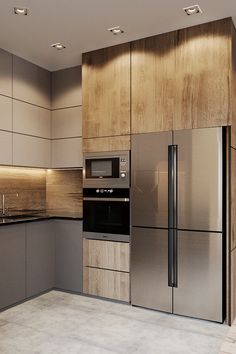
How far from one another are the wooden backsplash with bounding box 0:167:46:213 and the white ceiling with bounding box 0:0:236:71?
59.0 inches

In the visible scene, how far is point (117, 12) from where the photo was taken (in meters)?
2.80

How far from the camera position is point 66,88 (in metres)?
4.11

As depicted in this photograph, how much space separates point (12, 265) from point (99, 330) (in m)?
1.14

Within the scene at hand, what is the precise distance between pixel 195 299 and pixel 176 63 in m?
2.29

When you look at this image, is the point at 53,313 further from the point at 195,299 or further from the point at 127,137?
the point at 127,137

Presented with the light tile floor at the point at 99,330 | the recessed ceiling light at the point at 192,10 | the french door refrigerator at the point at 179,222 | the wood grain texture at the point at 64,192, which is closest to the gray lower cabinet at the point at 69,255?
the light tile floor at the point at 99,330

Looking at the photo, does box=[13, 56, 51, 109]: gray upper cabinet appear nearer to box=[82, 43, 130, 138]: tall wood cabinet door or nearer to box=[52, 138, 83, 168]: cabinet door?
box=[52, 138, 83, 168]: cabinet door

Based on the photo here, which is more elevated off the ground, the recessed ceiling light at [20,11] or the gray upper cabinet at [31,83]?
the recessed ceiling light at [20,11]

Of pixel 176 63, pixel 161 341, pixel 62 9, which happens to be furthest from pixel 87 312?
pixel 62 9

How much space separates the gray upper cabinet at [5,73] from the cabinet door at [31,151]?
50 cm

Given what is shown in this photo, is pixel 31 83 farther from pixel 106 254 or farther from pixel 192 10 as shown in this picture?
pixel 106 254

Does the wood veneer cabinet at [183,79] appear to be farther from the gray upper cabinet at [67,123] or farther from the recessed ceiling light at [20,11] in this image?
the recessed ceiling light at [20,11]

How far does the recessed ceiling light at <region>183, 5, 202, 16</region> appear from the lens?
8.91 ft

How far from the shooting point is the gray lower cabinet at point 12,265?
3195mm
